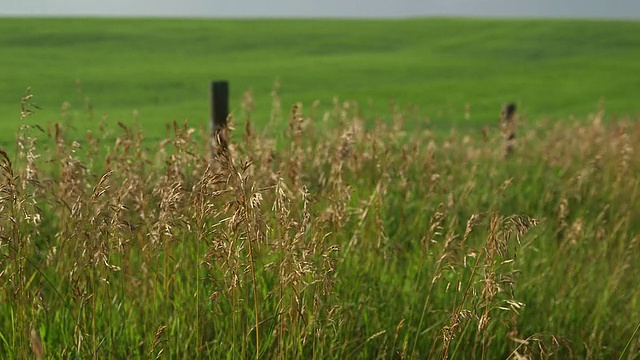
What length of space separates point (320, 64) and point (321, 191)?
2015cm

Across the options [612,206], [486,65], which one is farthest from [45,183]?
[486,65]

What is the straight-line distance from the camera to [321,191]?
5.60m

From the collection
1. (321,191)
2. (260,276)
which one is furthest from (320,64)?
(260,276)

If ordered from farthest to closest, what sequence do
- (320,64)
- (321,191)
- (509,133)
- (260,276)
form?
(320,64), (509,133), (321,191), (260,276)

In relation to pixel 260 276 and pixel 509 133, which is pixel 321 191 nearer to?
pixel 509 133

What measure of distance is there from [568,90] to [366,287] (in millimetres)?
20072

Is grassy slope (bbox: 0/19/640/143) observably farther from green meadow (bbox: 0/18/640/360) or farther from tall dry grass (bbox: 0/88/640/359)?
tall dry grass (bbox: 0/88/640/359)

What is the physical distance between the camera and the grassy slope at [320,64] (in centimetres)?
1805

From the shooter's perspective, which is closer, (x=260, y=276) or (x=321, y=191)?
(x=260, y=276)

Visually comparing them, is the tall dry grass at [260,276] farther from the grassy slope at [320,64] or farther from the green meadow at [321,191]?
the grassy slope at [320,64]

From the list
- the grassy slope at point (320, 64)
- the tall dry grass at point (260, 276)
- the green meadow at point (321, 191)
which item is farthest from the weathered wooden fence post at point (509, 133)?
the grassy slope at point (320, 64)

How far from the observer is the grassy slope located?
1805 cm

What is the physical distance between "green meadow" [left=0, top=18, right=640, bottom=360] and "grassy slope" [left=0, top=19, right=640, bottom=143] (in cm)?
15

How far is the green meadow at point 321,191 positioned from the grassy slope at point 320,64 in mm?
150
